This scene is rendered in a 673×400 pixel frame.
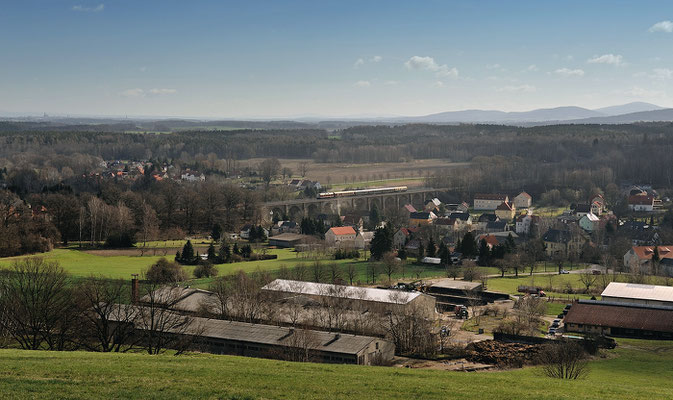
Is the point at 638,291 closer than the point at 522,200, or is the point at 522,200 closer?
the point at 638,291

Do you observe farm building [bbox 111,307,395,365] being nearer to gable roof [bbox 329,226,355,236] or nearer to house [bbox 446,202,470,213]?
gable roof [bbox 329,226,355,236]

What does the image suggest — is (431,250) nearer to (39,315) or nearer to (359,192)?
(39,315)

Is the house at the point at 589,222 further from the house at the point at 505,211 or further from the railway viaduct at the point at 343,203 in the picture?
the railway viaduct at the point at 343,203

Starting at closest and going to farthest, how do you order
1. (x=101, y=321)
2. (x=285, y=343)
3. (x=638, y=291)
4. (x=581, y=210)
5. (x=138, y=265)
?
1. (x=101, y=321)
2. (x=285, y=343)
3. (x=638, y=291)
4. (x=138, y=265)
5. (x=581, y=210)

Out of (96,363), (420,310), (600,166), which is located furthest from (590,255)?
(600,166)

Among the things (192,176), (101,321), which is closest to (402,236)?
(101,321)

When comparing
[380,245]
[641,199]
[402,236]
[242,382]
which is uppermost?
[242,382]
